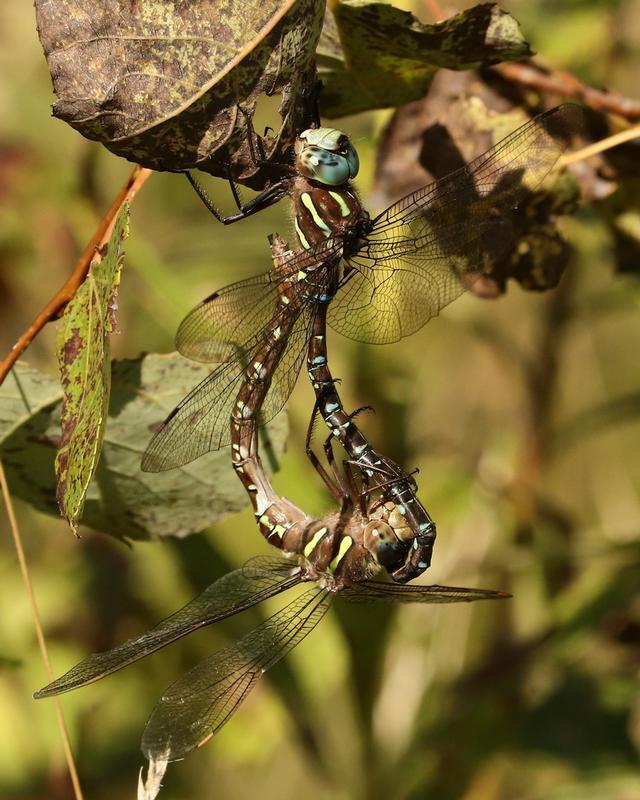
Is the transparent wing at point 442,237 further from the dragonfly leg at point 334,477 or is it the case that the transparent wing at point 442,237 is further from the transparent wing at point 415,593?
the transparent wing at point 415,593

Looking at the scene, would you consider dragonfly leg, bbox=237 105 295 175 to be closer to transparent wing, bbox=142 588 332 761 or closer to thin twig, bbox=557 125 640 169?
thin twig, bbox=557 125 640 169

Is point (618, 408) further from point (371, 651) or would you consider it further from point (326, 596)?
point (326, 596)

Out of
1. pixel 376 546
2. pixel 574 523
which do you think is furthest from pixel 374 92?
pixel 574 523

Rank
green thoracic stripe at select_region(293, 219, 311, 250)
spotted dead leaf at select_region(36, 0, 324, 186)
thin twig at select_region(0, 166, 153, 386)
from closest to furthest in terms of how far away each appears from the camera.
Answer: spotted dead leaf at select_region(36, 0, 324, 186), thin twig at select_region(0, 166, 153, 386), green thoracic stripe at select_region(293, 219, 311, 250)

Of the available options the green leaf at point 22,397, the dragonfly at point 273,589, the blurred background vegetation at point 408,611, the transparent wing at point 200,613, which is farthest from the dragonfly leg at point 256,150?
→ the blurred background vegetation at point 408,611

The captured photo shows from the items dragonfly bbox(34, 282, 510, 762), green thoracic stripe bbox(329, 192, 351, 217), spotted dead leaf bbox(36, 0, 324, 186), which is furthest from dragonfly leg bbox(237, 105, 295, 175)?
dragonfly bbox(34, 282, 510, 762)

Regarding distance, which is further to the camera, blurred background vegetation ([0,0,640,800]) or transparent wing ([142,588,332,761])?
blurred background vegetation ([0,0,640,800])
